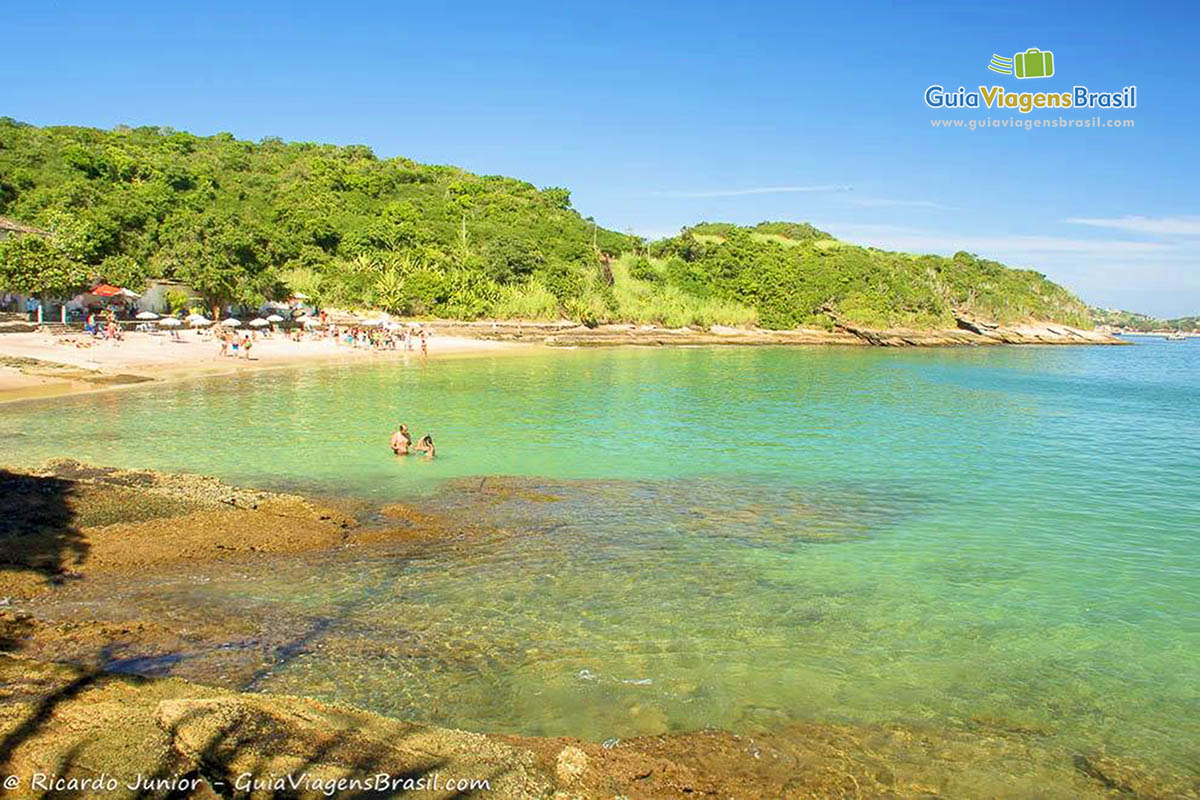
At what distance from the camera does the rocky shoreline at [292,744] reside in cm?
391

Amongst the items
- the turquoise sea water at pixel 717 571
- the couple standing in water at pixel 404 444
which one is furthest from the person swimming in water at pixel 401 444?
the turquoise sea water at pixel 717 571

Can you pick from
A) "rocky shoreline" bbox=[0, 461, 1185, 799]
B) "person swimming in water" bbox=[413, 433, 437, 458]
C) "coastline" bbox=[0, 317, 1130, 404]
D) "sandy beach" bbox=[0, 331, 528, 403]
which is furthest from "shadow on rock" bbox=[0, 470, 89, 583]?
"sandy beach" bbox=[0, 331, 528, 403]

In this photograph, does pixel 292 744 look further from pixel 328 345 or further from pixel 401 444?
pixel 328 345

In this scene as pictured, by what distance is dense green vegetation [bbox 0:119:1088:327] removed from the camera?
5159 centimetres

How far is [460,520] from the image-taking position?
11.9 m

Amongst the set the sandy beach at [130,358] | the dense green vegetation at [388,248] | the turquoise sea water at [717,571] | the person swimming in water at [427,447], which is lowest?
the turquoise sea water at [717,571]

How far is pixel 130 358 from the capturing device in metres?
33.3

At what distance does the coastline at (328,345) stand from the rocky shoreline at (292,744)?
67.6 feet

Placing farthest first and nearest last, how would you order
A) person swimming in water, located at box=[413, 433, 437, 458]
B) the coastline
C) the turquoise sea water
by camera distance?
the coastline
person swimming in water, located at box=[413, 433, 437, 458]
the turquoise sea water

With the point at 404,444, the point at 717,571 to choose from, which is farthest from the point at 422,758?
the point at 404,444

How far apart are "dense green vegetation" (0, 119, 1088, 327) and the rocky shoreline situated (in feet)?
123

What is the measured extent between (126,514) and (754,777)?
892 centimetres

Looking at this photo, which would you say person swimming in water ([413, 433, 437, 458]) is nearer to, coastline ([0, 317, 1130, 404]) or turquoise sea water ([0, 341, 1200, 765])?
turquoise sea water ([0, 341, 1200, 765])

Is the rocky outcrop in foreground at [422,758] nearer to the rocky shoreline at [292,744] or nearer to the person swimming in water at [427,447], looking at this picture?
the rocky shoreline at [292,744]
